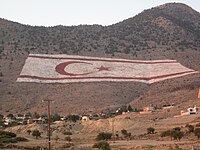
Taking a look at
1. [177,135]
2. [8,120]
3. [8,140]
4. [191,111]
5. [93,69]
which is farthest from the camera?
[93,69]

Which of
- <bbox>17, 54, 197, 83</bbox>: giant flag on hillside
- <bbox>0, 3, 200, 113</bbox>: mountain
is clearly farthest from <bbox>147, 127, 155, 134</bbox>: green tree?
<bbox>17, 54, 197, 83</bbox>: giant flag on hillside

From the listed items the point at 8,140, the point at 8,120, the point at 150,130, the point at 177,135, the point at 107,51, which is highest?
the point at 107,51

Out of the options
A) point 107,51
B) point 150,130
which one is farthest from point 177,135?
point 107,51

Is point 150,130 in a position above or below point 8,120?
below

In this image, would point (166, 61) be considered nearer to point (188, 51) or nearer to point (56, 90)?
point (188, 51)

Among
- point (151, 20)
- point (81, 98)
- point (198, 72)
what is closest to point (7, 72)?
point (81, 98)

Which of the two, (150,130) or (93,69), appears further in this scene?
(93,69)

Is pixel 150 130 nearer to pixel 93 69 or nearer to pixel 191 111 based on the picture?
pixel 191 111

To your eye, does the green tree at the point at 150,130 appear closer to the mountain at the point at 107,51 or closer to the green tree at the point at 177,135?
the green tree at the point at 177,135
